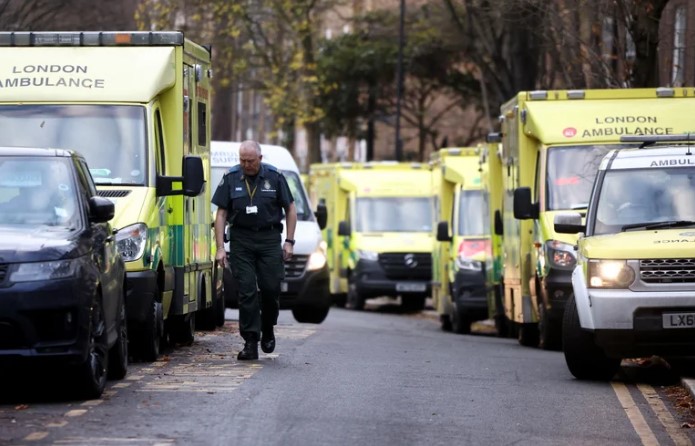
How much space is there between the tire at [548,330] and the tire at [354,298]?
46.2 feet

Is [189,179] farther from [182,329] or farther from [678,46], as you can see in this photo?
[678,46]

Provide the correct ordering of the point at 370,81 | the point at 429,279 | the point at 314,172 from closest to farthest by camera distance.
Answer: the point at 429,279 → the point at 314,172 → the point at 370,81

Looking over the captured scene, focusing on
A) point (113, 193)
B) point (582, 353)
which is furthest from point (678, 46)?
point (113, 193)

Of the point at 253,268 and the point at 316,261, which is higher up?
the point at 253,268

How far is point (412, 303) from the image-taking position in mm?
35781

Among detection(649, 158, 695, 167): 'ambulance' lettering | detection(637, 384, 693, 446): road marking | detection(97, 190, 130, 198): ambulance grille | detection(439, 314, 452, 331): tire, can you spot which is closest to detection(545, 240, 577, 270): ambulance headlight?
detection(649, 158, 695, 167): 'ambulance' lettering

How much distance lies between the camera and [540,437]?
406 inches

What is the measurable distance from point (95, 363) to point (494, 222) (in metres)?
12.1

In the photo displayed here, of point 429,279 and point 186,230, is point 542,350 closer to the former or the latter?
point 186,230

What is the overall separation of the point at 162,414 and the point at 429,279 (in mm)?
22360

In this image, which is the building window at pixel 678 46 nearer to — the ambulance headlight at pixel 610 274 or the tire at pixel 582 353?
the tire at pixel 582 353

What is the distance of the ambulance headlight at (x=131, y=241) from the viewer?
13672 mm

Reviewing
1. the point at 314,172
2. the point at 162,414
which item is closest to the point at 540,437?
the point at 162,414

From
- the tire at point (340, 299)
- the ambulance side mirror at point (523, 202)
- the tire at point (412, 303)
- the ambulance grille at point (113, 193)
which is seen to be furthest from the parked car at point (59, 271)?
the tire at point (412, 303)
